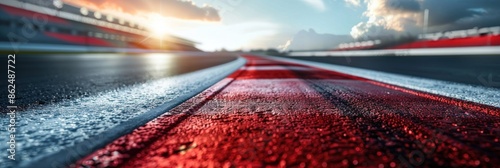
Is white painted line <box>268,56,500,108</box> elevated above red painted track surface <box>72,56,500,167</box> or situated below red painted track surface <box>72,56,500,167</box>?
above

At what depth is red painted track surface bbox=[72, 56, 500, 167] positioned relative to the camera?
4.73ft

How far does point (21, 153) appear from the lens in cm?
153

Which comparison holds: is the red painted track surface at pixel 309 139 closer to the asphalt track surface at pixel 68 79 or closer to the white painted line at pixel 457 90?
the white painted line at pixel 457 90

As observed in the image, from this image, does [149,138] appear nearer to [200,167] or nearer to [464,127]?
[200,167]

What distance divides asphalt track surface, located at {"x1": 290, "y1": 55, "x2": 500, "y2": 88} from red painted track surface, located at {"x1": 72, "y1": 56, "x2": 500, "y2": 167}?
15.5ft

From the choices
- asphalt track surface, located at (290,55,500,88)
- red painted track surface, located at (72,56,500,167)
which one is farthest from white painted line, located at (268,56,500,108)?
red painted track surface, located at (72,56,500,167)

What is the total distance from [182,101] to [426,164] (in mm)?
2496

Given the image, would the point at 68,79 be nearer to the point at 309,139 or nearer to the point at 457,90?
the point at 309,139

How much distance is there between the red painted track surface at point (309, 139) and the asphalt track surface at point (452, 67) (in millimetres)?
4716

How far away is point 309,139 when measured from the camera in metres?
1.80

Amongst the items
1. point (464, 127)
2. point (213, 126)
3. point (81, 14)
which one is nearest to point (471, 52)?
point (464, 127)

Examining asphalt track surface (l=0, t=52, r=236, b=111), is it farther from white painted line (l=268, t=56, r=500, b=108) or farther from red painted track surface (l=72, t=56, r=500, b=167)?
white painted line (l=268, t=56, r=500, b=108)

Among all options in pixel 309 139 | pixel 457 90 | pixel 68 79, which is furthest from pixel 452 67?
pixel 68 79

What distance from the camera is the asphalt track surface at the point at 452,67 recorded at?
23.0 ft
